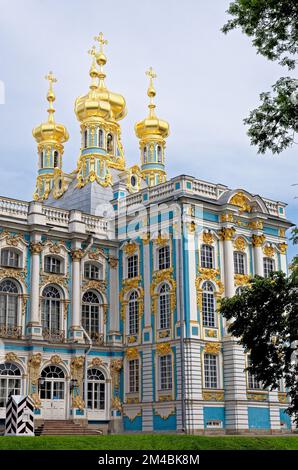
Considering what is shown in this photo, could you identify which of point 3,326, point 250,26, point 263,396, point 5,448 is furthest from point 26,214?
point 250,26

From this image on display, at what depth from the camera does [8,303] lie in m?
31.3

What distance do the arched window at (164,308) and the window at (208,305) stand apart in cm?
146

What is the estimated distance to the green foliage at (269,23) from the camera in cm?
1466

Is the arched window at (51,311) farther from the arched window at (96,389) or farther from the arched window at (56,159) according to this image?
the arched window at (56,159)

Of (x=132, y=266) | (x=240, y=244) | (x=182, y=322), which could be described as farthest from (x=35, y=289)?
(x=240, y=244)

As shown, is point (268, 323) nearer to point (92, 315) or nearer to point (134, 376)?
point (134, 376)

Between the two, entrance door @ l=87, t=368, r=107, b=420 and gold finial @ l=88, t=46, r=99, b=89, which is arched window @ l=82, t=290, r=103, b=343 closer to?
entrance door @ l=87, t=368, r=107, b=420

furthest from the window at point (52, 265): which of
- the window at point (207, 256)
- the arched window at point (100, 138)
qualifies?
the arched window at point (100, 138)

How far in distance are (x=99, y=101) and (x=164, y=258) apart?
1193cm
